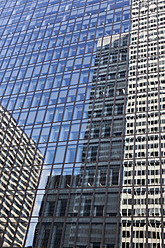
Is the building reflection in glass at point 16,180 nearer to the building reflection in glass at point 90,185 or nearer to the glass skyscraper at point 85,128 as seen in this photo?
the glass skyscraper at point 85,128

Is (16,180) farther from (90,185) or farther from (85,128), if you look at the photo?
(85,128)

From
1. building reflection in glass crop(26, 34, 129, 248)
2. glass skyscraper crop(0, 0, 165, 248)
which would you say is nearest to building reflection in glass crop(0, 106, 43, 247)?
glass skyscraper crop(0, 0, 165, 248)

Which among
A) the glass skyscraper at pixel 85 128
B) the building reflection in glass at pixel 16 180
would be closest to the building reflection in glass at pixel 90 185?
the glass skyscraper at pixel 85 128

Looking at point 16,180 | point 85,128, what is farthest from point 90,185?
point 16,180

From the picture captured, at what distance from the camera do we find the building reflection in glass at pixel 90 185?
138ft

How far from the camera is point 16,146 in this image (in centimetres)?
5541

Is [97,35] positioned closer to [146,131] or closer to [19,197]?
[146,131]

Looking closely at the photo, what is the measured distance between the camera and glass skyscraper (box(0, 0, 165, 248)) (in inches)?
1667

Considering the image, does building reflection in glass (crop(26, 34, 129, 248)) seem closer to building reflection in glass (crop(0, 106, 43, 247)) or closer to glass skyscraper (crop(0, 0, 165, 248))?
glass skyscraper (crop(0, 0, 165, 248))

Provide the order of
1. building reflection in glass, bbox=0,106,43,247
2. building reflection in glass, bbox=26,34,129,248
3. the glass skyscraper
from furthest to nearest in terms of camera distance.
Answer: building reflection in glass, bbox=0,106,43,247, the glass skyscraper, building reflection in glass, bbox=26,34,129,248

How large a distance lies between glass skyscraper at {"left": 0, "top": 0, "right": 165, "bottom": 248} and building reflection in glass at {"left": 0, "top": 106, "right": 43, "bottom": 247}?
0.56ft

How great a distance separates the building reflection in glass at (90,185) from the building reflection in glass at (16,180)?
198cm

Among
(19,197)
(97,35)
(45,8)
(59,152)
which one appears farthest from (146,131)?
(45,8)

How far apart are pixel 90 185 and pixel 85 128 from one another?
10067mm
